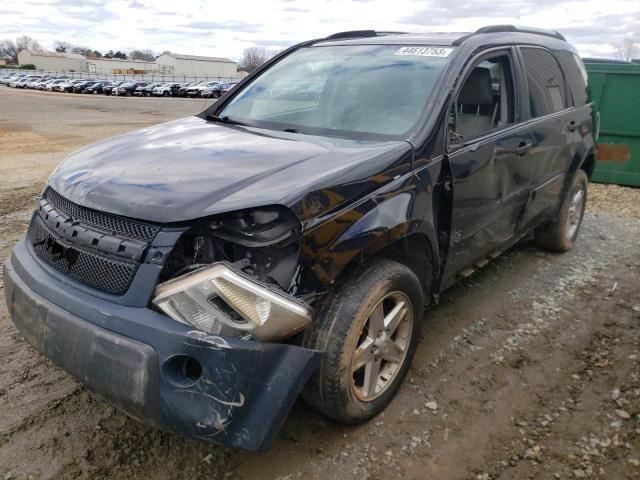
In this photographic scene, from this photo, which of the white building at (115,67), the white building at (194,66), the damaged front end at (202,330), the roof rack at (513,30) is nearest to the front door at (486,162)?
the roof rack at (513,30)

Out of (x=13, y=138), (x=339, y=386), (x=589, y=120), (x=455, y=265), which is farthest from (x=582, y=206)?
(x=13, y=138)

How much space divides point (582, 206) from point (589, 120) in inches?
36.7

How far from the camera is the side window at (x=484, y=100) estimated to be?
320 centimetres

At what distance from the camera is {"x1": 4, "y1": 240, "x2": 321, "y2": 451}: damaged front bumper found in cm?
195

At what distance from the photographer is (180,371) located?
199 cm

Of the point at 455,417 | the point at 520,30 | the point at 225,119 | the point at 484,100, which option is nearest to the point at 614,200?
the point at 520,30

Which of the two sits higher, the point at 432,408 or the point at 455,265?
the point at 455,265

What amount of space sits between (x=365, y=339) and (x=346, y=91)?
1.61 meters

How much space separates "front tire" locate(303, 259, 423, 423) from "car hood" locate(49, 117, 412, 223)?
16.9 inches

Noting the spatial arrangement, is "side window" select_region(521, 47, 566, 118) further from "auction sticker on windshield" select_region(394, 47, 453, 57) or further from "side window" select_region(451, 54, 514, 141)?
"auction sticker on windshield" select_region(394, 47, 453, 57)

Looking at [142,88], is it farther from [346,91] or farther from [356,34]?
[346,91]

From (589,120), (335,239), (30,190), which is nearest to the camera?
(335,239)

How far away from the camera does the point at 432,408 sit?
2.89m

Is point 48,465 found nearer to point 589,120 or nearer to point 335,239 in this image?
point 335,239
